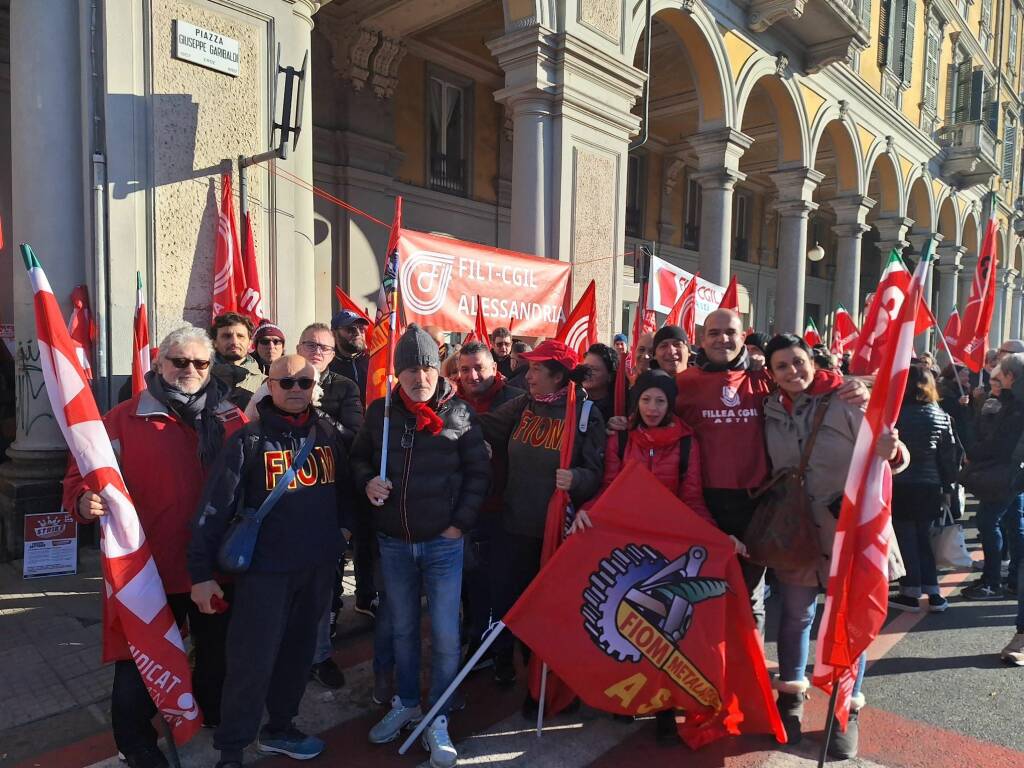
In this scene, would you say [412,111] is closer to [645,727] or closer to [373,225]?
[373,225]

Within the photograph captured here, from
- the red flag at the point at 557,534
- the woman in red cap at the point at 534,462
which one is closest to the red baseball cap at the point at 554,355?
the woman in red cap at the point at 534,462

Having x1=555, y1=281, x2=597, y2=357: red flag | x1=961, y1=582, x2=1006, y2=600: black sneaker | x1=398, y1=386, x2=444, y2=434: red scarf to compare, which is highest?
x1=555, y1=281, x2=597, y2=357: red flag

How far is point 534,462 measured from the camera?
136 inches

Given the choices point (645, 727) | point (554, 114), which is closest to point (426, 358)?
point (645, 727)

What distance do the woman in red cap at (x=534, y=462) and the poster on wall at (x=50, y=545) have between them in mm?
3377

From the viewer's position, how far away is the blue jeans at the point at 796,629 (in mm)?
3211

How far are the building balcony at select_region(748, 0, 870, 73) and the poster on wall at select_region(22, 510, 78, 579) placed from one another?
39.2ft

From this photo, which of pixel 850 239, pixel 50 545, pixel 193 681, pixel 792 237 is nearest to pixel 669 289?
pixel 193 681

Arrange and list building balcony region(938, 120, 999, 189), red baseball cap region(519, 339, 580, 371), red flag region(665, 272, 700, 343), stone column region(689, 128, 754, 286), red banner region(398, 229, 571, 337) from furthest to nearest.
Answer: building balcony region(938, 120, 999, 189), stone column region(689, 128, 754, 286), red flag region(665, 272, 700, 343), red banner region(398, 229, 571, 337), red baseball cap region(519, 339, 580, 371)

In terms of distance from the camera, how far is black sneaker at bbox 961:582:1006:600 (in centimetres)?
516

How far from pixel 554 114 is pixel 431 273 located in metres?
4.04

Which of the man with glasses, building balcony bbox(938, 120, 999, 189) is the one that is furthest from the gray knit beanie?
building balcony bbox(938, 120, 999, 189)

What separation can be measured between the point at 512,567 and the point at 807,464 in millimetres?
1579

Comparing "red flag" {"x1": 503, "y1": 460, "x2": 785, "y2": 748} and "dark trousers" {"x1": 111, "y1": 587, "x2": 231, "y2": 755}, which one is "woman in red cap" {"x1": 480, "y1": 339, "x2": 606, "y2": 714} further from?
"dark trousers" {"x1": 111, "y1": 587, "x2": 231, "y2": 755}
